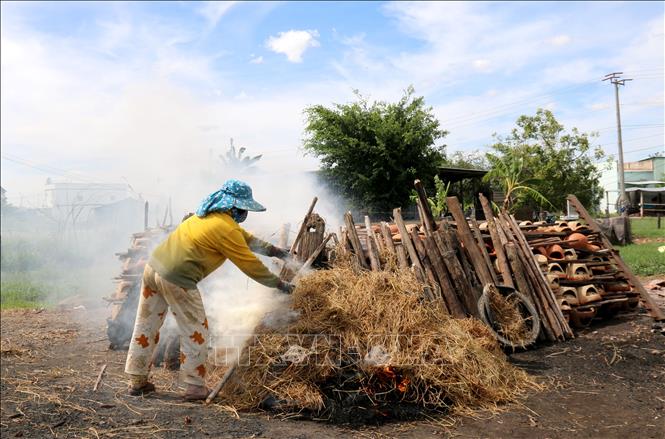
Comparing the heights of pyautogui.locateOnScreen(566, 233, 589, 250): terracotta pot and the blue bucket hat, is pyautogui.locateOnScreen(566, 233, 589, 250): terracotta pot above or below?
below

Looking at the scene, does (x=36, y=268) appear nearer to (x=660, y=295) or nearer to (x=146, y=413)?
(x=146, y=413)

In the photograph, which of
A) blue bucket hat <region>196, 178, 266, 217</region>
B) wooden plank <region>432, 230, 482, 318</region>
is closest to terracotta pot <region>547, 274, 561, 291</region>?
wooden plank <region>432, 230, 482, 318</region>

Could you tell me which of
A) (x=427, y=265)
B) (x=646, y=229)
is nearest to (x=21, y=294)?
(x=427, y=265)

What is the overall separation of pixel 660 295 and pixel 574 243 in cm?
280

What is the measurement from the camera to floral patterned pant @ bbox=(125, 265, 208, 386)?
450 cm

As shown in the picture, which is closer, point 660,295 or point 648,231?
point 660,295

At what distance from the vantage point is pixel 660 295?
918 centimetres

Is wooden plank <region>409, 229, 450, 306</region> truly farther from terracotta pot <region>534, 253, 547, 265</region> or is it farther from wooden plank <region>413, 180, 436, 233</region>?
terracotta pot <region>534, 253, 547, 265</region>

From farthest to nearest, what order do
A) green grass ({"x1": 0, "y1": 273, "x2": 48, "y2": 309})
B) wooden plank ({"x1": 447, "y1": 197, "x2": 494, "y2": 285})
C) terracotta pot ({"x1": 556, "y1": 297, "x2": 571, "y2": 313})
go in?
green grass ({"x1": 0, "y1": 273, "x2": 48, "y2": 309}) → terracotta pot ({"x1": 556, "y1": 297, "x2": 571, "y2": 313}) → wooden plank ({"x1": 447, "y1": 197, "x2": 494, "y2": 285})

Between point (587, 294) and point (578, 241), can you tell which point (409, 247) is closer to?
point (587, 294)

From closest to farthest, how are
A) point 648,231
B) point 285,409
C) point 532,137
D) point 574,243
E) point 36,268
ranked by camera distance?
point 285,409 < point 574,243 < point 36,268 < point 648,231 < point 532,137

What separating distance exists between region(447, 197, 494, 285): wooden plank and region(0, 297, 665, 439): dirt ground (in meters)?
1.07

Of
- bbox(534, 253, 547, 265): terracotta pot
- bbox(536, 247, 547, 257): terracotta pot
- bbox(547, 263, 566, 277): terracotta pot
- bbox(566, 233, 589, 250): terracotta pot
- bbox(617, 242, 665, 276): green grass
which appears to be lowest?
bbox(617, 242, 665, 276): green grass

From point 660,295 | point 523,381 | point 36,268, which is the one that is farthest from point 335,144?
point 523,381
